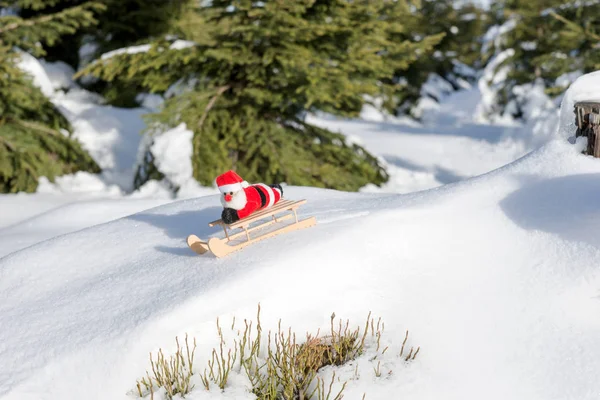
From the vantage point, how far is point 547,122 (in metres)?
14.0

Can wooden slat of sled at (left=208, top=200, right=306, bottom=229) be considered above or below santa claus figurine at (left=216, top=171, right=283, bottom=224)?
below

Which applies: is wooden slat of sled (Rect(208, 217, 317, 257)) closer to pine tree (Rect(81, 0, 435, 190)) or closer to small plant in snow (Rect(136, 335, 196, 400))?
small plant in snow (Rect(136, 335, 196, 400))

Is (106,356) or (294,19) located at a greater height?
(294,19)

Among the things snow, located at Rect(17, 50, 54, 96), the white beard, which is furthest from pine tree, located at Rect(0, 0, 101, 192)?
the white beard

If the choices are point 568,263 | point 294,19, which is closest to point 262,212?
point 568,263

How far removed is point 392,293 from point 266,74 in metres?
5.30

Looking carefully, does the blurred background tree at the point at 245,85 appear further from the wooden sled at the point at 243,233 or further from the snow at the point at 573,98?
the wooden sled at the point at 243,233

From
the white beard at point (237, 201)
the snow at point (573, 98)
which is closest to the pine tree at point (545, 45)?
the snow at point (573, 98)

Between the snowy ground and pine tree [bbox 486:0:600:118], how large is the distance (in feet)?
28.3

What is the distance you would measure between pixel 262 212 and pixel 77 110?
23.4ft

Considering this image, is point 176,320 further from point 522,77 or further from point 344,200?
point 522,77

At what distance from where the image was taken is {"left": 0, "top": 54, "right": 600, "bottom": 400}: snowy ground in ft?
10.6

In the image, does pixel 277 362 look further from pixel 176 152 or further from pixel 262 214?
pixel 176 152

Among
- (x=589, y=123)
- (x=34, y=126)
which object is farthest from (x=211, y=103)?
(x=589, y=123)
